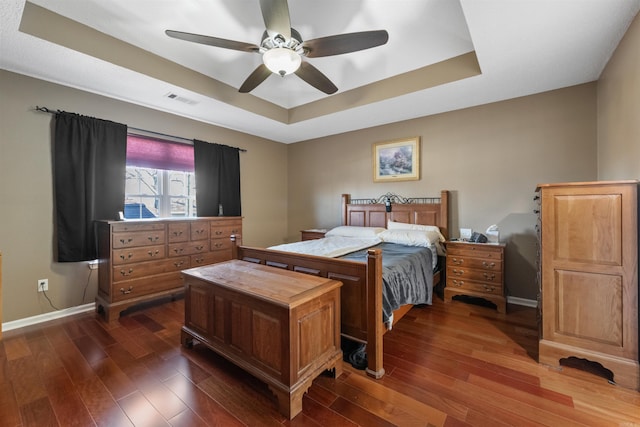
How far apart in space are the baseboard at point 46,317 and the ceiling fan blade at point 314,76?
3.42 meters

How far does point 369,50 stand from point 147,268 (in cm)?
340

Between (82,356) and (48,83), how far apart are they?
2733 millimetres

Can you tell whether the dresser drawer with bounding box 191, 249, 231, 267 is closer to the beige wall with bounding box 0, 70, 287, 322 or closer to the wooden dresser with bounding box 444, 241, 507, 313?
the beige wall with bounding box 0, 70, 287, 322

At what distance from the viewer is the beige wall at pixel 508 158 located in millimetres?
2893

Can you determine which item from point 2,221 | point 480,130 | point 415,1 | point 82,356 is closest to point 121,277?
point 82,356

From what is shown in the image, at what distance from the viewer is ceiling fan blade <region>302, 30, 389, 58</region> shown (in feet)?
6.09

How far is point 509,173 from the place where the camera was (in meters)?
3.23

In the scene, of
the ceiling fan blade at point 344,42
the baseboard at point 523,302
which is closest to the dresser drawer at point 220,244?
the ceiling fan blade at point 344,42

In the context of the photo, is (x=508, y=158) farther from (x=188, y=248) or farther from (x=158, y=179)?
(x=158, y=179)

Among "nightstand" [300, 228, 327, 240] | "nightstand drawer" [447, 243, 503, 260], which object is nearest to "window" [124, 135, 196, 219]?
"nightstand" [300, 228, 327, 240]

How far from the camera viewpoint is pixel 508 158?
3.24m

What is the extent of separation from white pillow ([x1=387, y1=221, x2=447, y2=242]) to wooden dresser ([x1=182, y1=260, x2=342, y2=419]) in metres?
2.00

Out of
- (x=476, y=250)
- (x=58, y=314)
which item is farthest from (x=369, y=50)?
(x=58, y=314)

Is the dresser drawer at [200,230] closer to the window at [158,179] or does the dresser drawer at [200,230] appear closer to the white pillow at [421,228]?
the window at [158,179]
